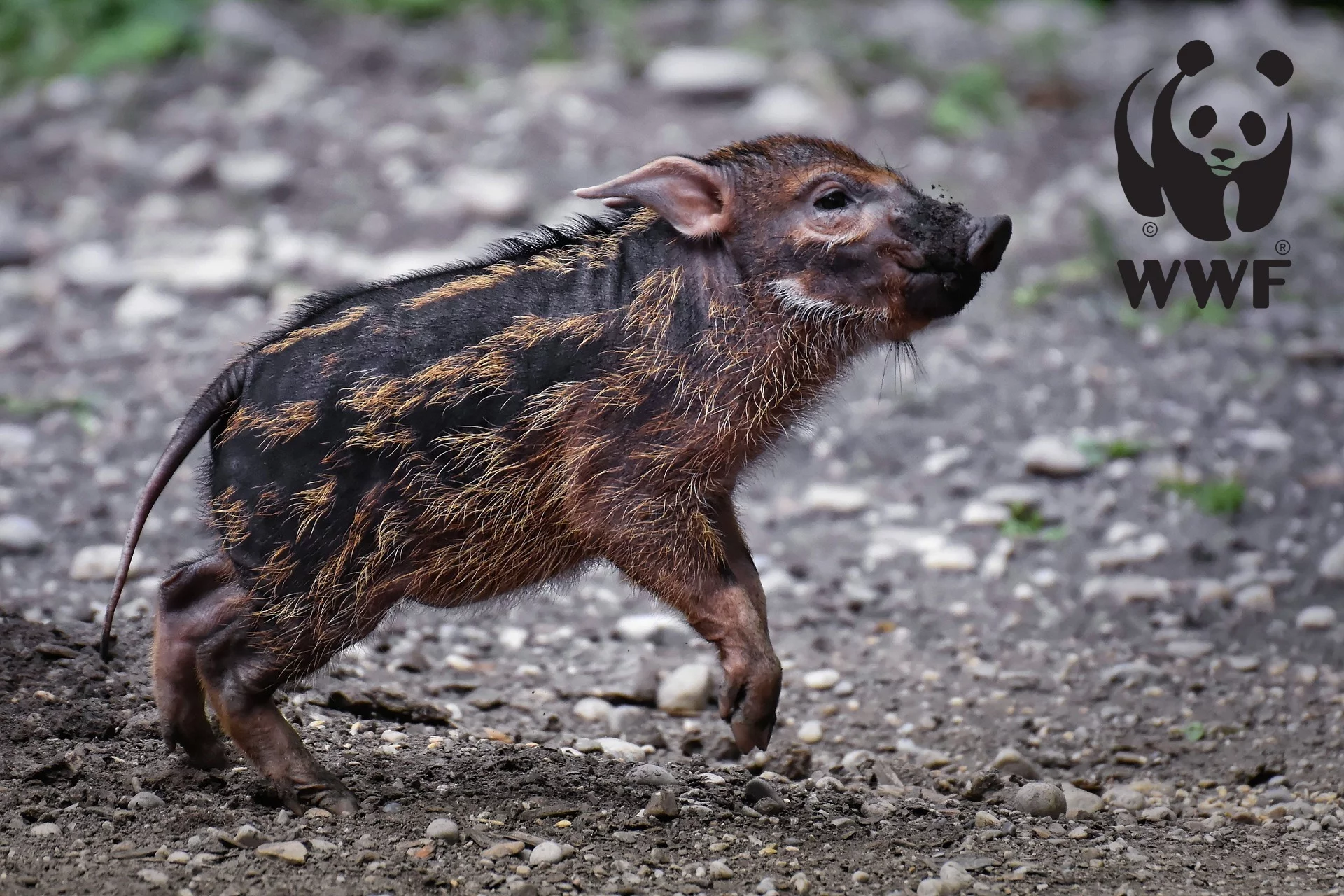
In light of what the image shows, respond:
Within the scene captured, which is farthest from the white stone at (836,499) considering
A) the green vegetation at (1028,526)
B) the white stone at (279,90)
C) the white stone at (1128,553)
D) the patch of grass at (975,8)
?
the patch of grass at (975,8)

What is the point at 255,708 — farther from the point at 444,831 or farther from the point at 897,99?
the point at 897,99

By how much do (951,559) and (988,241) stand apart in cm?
299

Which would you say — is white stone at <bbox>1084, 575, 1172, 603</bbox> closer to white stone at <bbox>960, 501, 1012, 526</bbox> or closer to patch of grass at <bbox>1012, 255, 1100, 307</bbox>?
white stone at <bbox>960, 501, 1012, 526</bbox>

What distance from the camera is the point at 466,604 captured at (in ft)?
18.6

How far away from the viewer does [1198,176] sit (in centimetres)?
1138

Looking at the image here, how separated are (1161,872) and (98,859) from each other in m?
3.24

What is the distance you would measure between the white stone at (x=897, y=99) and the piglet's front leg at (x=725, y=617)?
26.2ft

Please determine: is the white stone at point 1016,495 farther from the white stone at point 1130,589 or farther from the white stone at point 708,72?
the white stone at point 708,72

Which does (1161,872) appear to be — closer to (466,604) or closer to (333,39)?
(466,604)

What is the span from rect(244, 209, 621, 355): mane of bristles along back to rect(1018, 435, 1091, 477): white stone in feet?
12.1

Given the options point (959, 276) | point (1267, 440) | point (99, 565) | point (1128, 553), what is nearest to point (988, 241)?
point (959, 276)

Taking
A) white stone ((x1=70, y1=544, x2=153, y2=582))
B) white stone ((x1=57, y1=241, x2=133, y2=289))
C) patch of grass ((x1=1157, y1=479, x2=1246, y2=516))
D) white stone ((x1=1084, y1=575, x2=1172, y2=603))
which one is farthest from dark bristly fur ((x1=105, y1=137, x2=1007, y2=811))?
white stone ((x1=57, y1=241, x2=133, y2=289))

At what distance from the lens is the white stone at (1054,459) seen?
862 centimetres

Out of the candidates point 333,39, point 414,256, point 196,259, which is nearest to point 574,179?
point 414,256
